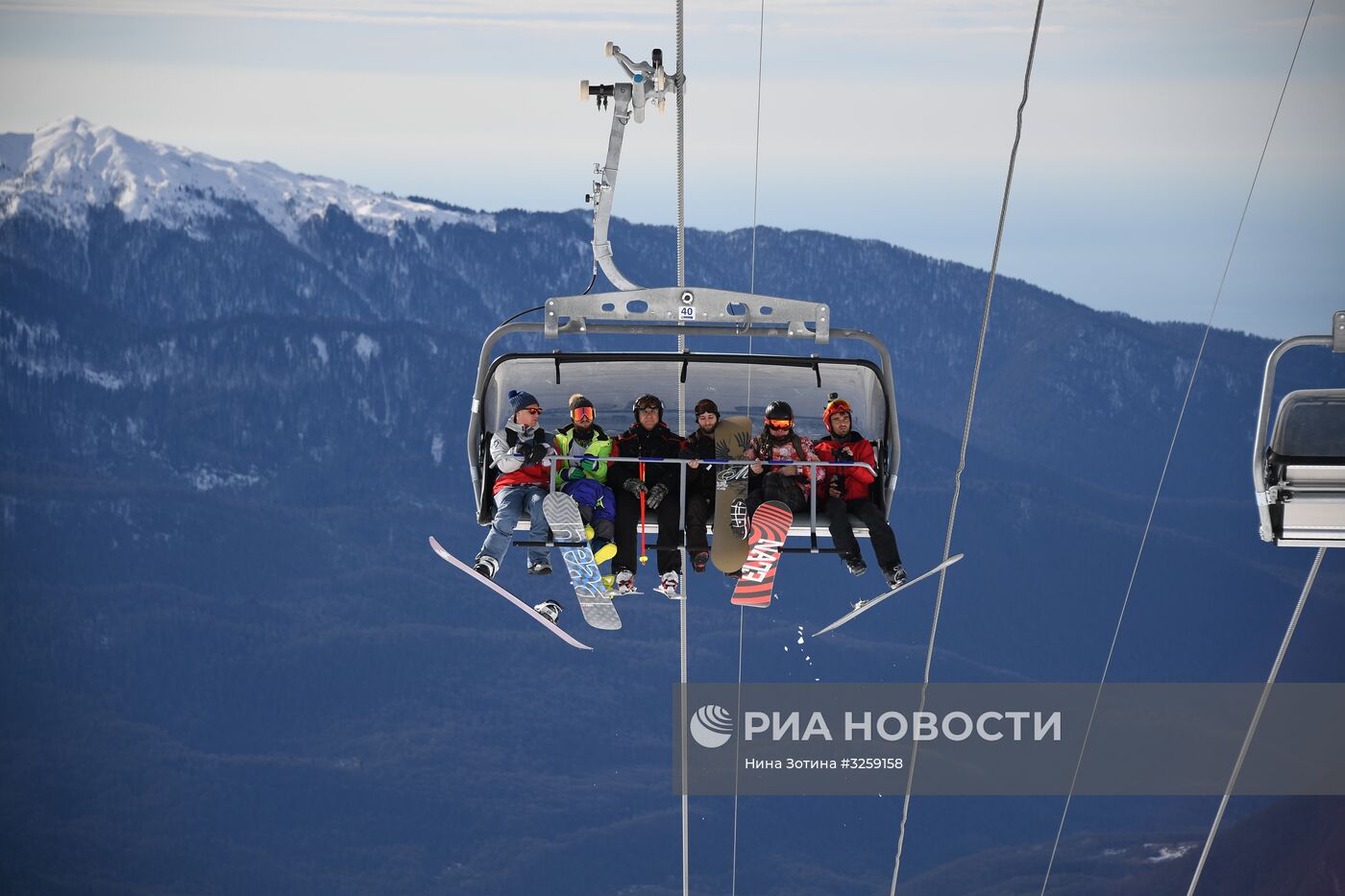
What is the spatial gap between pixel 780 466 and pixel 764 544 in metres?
0.47

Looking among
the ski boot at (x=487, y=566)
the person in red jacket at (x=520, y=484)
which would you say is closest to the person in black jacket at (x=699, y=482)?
the person in red jacket at (x=520, y=484)

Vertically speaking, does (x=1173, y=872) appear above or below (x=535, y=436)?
below

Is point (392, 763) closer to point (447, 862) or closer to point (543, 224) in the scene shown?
point (447, 862)

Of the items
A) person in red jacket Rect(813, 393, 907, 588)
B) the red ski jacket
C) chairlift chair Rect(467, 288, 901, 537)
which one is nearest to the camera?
chairlift chair Rect(467, 288, 901, 537)

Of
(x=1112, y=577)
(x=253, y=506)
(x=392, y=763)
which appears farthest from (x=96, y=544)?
(x=1112, y=577)

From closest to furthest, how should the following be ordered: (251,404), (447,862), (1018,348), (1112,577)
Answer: (447,862), (1112,577), (251,404), (1018,348)

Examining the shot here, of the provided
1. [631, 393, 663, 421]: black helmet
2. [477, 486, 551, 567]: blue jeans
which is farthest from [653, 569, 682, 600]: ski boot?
[631, 393, 663, 421]: black helmet

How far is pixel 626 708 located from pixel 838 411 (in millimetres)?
74654

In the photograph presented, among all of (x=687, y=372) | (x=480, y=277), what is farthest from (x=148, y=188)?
(x=687, y=372)

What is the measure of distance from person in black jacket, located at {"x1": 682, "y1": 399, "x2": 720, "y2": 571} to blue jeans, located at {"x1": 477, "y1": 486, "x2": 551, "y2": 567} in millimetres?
798

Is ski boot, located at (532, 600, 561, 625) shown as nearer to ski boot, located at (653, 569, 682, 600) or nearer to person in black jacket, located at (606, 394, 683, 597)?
person in black jacket, located at (606, 394, 683, 597)

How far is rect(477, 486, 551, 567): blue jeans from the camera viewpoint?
9.88 metres

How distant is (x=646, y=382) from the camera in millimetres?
10734

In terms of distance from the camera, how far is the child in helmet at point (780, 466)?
9992 mm
